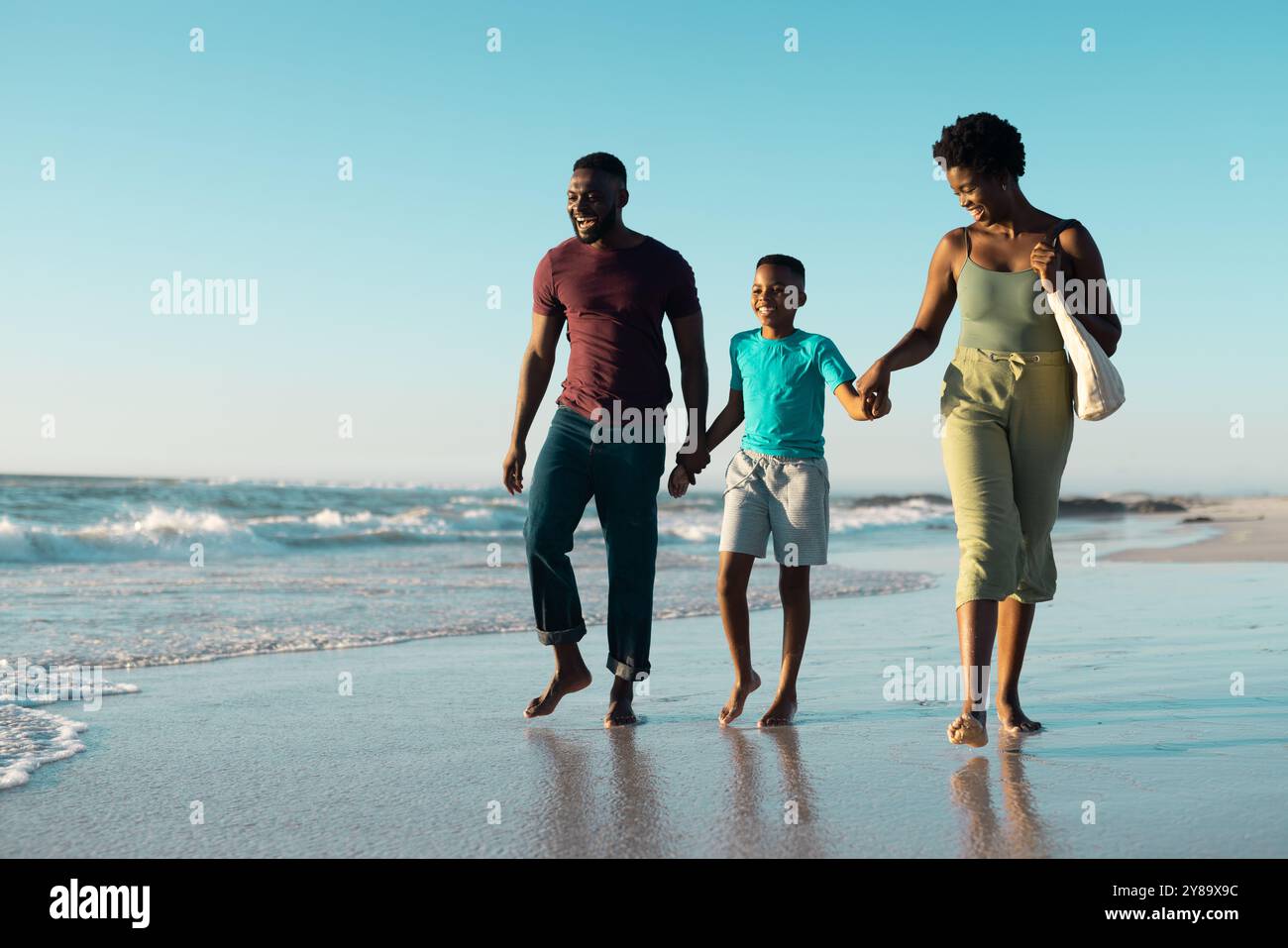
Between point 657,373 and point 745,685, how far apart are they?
3.81 feet

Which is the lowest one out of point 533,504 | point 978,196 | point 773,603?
point 773,603

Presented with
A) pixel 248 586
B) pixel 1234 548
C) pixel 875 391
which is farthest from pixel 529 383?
pixel 1234 548

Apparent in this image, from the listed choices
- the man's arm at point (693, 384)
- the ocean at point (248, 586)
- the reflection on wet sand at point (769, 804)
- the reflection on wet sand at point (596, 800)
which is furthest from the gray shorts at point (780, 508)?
the ocean at point (248, 586)

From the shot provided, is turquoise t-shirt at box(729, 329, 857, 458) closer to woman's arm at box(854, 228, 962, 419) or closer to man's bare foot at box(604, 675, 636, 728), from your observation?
woman's arm at box(854, 228, 962, 419)

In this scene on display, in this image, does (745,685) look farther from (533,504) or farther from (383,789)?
(383,789)

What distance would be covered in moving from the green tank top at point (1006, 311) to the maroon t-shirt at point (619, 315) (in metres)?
1.03

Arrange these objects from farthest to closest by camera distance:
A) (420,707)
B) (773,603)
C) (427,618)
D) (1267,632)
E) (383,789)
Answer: (773,603) → (427,618) → (1267,632) → (420,707) → (383,789)

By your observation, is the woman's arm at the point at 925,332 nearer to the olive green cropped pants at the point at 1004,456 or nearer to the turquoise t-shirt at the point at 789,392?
the olive green cropped pants at the point at 1004,456

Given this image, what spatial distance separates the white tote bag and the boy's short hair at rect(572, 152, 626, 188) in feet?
5.21

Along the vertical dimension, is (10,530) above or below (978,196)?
below

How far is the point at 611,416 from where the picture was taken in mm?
4133

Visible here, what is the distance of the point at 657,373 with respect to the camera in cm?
418
